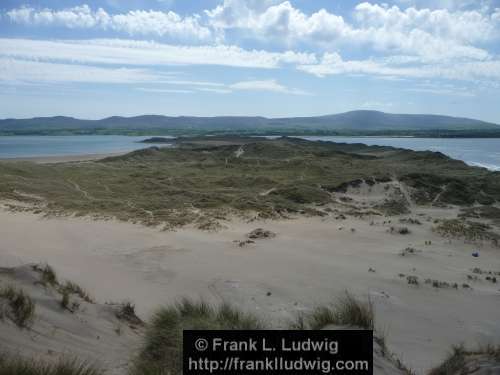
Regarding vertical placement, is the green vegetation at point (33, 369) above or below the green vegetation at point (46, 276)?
above

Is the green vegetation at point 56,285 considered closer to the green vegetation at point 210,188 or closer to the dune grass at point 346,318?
the dune grass at point 346,318

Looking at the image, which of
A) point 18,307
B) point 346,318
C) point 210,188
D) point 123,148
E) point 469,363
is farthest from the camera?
point 123,148

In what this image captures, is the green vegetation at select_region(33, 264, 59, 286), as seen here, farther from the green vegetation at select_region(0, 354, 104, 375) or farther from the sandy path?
the green vegetation at select_region(0, 354, 104, 375)

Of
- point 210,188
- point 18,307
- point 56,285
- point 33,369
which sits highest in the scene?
point 33,369

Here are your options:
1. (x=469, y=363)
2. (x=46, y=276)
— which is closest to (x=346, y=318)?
(x=469, y=363)

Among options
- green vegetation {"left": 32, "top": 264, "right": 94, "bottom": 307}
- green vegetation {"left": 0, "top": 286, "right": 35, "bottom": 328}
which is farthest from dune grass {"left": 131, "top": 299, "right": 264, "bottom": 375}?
green vegetation {"left": 32, "top": 264, "right": 94, "bottom": 307}

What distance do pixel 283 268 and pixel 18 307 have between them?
292 inches

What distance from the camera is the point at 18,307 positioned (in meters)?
5.64

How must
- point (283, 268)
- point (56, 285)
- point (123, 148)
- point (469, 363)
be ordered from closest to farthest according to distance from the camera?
point (469, 363)
point (56, 285)
point (283, 268)
point (123, 148)

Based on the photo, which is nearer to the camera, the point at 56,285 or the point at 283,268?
the point at 56,285

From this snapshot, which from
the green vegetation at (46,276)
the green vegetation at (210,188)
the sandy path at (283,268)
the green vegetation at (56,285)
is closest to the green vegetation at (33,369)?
the green vegetation at (56,285)

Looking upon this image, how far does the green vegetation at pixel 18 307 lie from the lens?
5446mm

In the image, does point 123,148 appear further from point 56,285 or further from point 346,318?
point 346,318

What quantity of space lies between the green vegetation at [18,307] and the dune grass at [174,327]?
1423 millimetres
